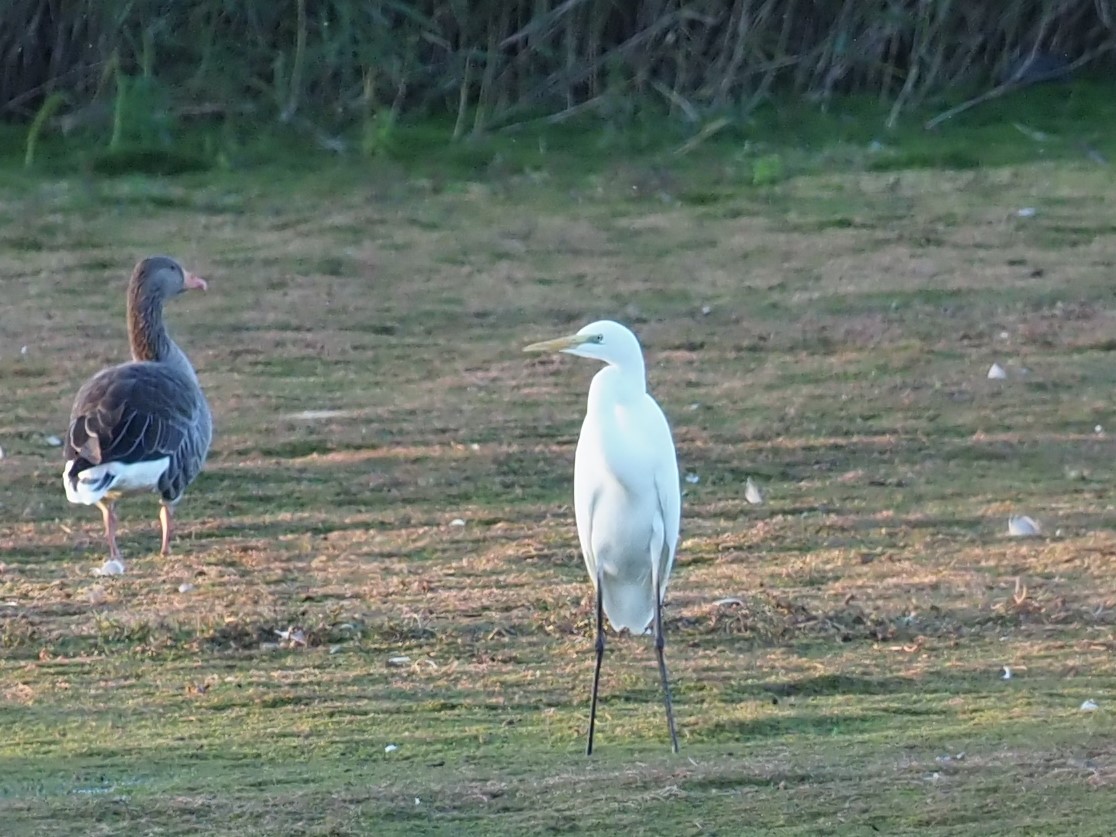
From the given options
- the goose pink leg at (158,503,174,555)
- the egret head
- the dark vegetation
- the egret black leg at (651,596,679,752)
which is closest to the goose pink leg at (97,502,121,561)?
the goose pink leg at (158,503,174,555)

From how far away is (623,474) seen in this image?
5812 mm

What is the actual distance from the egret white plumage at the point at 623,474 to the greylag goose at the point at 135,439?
7.42 feet

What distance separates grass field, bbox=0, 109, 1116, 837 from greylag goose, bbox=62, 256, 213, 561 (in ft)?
0.85

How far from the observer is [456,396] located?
32.4ft

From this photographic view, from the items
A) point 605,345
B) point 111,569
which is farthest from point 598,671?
point 111,569

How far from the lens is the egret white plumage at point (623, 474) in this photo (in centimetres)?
582

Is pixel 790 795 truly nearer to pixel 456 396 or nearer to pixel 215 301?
pixel 456 396

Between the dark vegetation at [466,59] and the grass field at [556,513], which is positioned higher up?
the dark vegetation at [466,59]

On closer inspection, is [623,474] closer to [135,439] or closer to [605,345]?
[605,345]

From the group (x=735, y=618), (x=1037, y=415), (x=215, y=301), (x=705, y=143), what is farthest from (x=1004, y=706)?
(x=705, y=143)

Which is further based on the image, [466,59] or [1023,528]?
[466,59]

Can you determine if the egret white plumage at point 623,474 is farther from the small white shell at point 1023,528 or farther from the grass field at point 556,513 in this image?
the small white shell at point 1023,528

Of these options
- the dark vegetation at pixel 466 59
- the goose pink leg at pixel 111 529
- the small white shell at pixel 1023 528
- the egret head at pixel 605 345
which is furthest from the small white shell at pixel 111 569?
the dark vegetation at pixel 466 59

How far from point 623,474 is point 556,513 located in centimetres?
235
